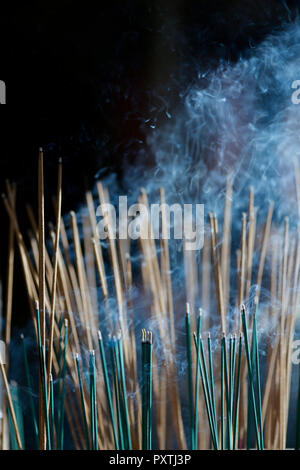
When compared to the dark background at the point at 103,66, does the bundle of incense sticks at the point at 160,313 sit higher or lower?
lower

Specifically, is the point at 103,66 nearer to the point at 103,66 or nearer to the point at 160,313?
the point at 103,66

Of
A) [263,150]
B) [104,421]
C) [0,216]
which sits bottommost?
[104,421]

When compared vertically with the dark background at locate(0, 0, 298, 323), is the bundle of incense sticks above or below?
below

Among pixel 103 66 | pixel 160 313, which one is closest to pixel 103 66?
pixel 103 66

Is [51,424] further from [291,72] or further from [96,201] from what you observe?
[291,72]

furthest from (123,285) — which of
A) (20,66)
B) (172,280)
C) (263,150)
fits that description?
(20,66)
